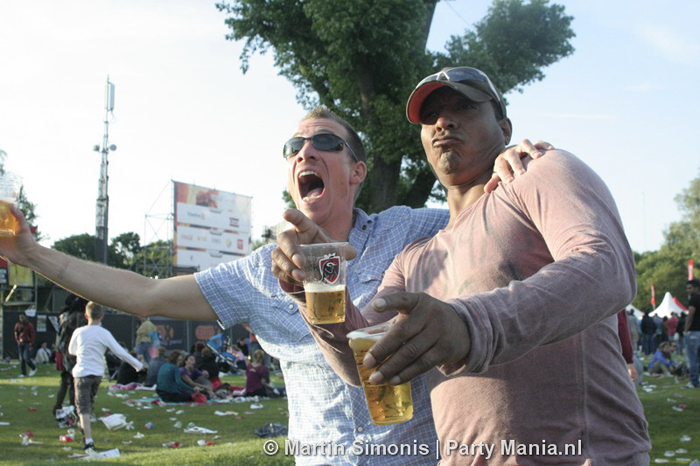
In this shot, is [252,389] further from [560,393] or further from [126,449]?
[560,393]

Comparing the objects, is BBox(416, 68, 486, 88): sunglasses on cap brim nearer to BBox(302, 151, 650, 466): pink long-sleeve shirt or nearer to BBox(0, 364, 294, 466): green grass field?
BBox(302, 151, 650, 466): pink long-sleeve shirt

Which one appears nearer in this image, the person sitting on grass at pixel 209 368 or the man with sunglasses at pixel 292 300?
the man with sunglasses at pixel 292 300

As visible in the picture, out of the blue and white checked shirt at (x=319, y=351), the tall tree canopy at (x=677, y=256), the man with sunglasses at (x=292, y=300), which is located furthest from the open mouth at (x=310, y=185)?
the tall tree canopy at (x=677, y=256)

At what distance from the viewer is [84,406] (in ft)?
33.3

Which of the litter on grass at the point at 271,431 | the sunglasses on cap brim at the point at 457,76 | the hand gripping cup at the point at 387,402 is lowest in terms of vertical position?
the litter on grass at the point at 271,431

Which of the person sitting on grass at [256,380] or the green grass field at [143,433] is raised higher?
the person sitting on grass at [256,380]

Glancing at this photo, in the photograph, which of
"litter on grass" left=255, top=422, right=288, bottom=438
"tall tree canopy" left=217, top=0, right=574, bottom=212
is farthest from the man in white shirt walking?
"tall tree canopy" left=217, top=0, right=574, bottom=212

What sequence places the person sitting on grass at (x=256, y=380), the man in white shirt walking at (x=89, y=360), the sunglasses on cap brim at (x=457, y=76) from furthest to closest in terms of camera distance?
the person sitting on grass at (x=256, y=380) → the man in white shirt walking at (x=89, y=360) → the sunglasses on cap brim at (x=457, y=76)

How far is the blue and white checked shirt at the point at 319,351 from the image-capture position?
2.85 m

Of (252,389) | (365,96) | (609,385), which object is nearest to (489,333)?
(609,385)

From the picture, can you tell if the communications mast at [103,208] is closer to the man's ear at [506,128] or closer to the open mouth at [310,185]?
the open mouth at [310,185]

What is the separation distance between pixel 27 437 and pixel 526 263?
10241 millimetres

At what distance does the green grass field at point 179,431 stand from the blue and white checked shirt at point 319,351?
13.7 ft

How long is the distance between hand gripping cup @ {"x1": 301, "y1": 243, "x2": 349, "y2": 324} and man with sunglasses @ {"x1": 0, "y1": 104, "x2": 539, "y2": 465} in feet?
3.16
